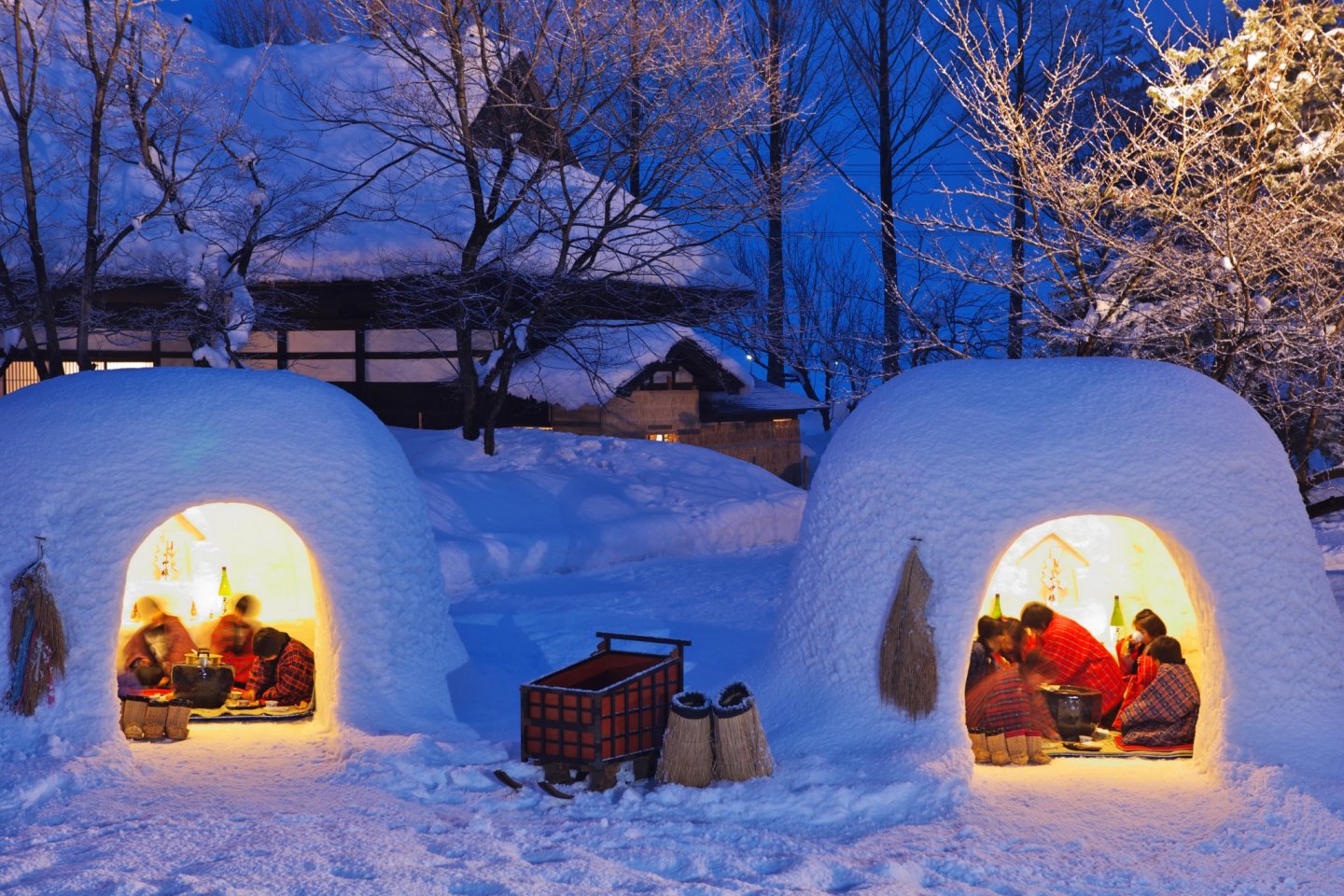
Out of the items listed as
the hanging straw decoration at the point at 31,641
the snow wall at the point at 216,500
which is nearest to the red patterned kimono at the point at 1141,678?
the snow wall at the point at 216,500

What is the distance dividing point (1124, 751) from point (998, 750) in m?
0.83

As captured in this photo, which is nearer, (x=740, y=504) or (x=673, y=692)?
(x=673, y=692)

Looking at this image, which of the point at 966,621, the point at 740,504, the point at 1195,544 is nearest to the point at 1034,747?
the point at 966,621

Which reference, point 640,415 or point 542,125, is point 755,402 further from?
point 542,125

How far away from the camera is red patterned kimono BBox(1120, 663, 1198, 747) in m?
6.73

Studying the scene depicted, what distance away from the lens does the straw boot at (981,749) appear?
6492 mm

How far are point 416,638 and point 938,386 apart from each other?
356 centimetres

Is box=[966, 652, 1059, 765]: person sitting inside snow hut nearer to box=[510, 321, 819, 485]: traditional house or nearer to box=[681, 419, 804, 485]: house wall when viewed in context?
box=[510, 321, 819, 485]: traditional house

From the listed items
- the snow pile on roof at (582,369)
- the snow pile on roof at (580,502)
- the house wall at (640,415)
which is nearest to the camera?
the snow pile on roof at (580,502)

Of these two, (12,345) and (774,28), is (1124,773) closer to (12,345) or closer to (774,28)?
(12,345)

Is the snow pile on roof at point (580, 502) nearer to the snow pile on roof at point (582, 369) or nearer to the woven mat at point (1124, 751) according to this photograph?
the snow pile on roof at point (582, 369)

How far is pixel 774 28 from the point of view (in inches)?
875

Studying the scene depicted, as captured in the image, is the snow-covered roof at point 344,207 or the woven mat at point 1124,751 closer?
the woven mat at point 1124,751

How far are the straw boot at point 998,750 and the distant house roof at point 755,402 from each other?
15.4 m
